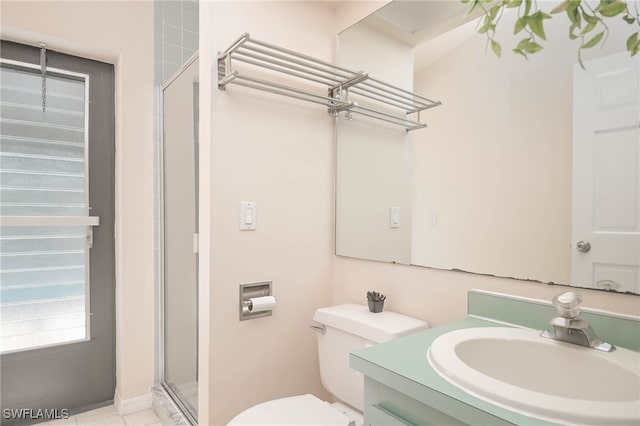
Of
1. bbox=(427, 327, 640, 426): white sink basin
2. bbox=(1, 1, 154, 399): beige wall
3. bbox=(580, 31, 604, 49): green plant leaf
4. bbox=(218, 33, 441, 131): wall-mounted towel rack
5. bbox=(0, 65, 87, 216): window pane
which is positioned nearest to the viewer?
bbox=(427, 327, 640, 426): white sink basin

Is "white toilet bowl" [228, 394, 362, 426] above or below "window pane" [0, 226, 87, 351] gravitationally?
below

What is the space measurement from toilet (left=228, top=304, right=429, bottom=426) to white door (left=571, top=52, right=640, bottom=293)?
0.57m

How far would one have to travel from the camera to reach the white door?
36.1 inches

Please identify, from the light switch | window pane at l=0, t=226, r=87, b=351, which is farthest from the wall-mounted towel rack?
window pane at l=0, t=226, r=87, b=351

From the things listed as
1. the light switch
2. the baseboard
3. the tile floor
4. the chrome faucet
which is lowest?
the tile floor

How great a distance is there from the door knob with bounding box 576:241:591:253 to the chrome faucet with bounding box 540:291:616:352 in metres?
0.16

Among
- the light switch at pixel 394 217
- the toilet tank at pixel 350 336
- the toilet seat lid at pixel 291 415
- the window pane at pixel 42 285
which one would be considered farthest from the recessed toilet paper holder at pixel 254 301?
the window pane at pixel 42 285

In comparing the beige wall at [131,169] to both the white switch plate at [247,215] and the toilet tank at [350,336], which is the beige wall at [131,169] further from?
the toilet tank at [350,336]

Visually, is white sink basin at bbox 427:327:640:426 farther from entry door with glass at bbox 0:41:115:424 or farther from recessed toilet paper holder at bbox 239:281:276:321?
entry door with glass at bbox 0:41:115:424

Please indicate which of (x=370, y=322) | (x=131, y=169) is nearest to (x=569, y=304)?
(x=370, y=322)

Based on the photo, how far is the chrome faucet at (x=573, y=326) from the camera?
887 millimetres

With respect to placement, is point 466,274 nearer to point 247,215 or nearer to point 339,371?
point 339,371

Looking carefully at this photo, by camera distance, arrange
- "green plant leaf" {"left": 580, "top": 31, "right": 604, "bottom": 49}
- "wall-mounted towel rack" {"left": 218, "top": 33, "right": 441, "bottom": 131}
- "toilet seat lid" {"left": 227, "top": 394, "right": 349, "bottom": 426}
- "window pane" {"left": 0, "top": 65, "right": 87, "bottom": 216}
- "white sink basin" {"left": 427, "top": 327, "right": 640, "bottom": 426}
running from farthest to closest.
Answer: "window pane" {"left": 0, "top": 65, "right": 87, "bottom": 216}
"wall-mounted towel rack" {"left": 218, "top": 33, "right": 441, "bottom": 131}
"toilet seat lid" {"left": 227, "top": 394, "right": 349, "bottom": 426}
"green plant leaf" {"left": 580, "top": 31, "right": 604, "bottom": 49}
"white sink basin" {"left": 427, "top": 327, "right": 640, "bottom": 426}

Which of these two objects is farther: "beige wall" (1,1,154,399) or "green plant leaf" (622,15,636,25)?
"beige wall" (1,1,154,399)
